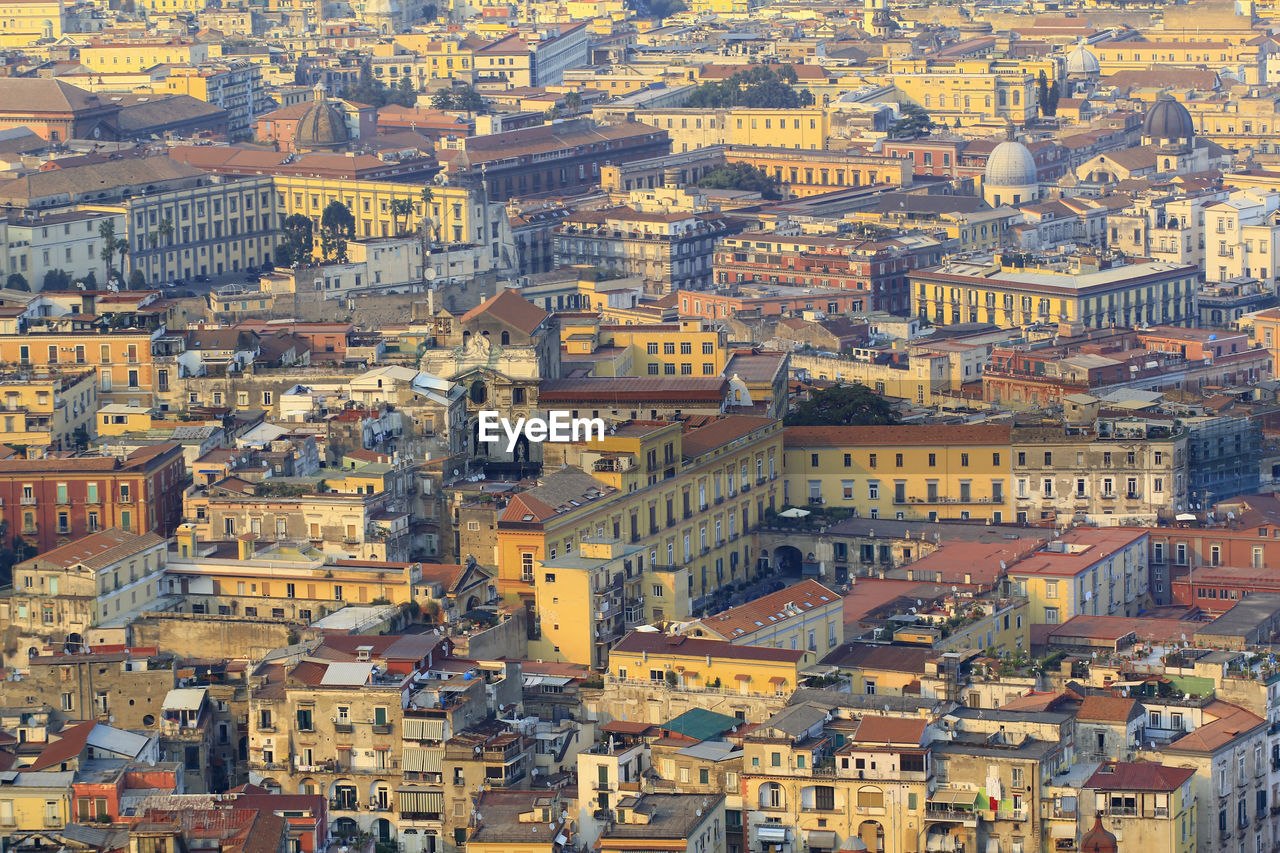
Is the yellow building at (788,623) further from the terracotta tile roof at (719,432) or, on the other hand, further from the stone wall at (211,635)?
the terracotta tile roof at (719,432)

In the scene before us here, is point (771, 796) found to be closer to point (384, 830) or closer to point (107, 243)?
point (384, 830)

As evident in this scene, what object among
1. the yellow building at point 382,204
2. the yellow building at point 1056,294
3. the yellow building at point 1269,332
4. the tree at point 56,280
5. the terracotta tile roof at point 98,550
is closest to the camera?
the terracotta tile roof at point 98,550

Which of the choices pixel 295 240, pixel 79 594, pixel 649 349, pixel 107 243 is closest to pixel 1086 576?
pixel 649 349

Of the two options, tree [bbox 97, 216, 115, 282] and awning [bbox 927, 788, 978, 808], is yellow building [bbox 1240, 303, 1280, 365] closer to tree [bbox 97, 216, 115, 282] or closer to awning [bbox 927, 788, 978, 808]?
tree [bbox 97, 216, 115, 282]

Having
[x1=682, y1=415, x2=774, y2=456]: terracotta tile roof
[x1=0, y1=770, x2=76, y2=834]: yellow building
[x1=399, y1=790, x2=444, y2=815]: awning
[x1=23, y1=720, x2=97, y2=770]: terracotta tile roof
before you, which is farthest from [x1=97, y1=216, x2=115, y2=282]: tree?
[x1=0, y1=770, x2=76, y2=834]: yellow building

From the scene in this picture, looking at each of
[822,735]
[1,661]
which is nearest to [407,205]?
[1,661]

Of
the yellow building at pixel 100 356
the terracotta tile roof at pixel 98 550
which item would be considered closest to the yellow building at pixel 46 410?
the yellow building at pixel 100 356
